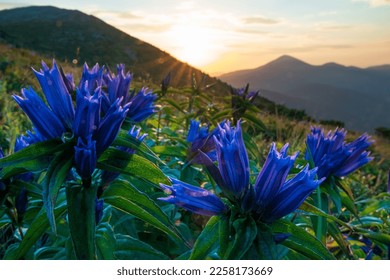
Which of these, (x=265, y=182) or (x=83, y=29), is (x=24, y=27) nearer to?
(x=83, y=29)

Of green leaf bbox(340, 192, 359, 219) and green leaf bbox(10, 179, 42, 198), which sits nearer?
green leaf bbox(10, 179, 42, 198)

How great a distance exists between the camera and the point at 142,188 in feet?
6.09

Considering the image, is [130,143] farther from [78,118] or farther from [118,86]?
[118,86]

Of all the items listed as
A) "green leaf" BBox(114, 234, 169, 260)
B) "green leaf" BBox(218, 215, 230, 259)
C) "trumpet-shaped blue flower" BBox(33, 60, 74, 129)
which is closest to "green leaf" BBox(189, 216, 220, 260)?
"green leaf" BBox(218, 215, 230, 259)

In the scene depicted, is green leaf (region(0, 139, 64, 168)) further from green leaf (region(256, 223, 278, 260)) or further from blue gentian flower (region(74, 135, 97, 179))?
green leaf (region(256, 223, 278, 260))

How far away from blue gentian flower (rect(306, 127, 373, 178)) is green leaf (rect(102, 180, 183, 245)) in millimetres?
745

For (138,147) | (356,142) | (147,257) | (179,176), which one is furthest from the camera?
(179,176)

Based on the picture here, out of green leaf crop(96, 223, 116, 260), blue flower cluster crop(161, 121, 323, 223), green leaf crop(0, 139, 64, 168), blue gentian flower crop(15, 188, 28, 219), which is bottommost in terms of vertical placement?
green leaf crop(96, 223, 116, 260)

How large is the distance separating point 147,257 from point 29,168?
0.70 m

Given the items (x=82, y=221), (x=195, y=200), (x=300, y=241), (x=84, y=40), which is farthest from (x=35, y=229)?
(x=84, y=40)

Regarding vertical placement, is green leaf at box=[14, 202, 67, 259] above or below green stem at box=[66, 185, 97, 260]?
below

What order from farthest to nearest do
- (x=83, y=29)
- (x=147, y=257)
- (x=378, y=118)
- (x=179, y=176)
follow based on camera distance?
(x=378, y=118)
(x=83, y=29)
(x=179, y=176)
(x=147, y=257)

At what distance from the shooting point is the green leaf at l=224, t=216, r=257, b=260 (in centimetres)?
97
